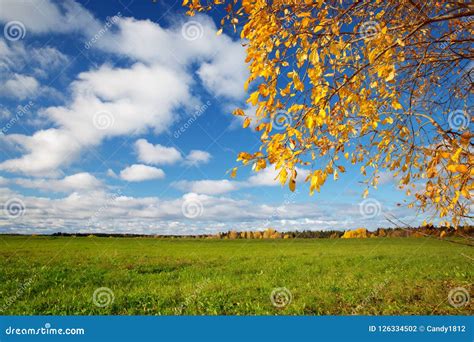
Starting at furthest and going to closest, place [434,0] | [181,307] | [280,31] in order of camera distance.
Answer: [181,307]
[434,0]
[280,31]

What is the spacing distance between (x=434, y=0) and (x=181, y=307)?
9.07 meters

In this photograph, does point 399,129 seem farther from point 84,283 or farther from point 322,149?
point 84,283

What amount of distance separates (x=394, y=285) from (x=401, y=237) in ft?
132

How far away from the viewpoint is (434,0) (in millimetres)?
7801

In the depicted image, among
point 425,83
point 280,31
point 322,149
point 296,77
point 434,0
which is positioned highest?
point 434,0

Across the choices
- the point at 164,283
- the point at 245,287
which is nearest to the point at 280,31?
the point at 245,287

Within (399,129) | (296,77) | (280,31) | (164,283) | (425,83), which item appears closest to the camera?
(296,77)

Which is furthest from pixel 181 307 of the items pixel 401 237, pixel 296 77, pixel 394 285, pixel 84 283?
pixel 401 237

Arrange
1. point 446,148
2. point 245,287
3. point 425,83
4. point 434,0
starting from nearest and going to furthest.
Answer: point 446,148 → point 434,0 → point 425,83 → point 245,287

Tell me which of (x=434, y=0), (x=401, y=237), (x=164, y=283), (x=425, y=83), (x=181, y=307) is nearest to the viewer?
(x=434, y=0)

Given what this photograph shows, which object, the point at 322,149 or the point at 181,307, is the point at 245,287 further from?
the point at 322,149

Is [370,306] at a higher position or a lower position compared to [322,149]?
lower

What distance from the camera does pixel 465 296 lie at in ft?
34.1

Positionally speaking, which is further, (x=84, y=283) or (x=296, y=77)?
(x=84, y=283)
